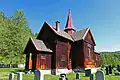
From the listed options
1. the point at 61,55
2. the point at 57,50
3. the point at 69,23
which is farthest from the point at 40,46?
the point at 69,23

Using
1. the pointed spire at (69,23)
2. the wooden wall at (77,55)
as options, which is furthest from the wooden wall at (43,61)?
the pointed spire at (69,23)

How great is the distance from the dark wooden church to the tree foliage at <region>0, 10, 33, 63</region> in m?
12.5

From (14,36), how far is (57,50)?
18.1 metres

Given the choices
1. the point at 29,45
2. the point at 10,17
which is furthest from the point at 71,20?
the point at 10,17

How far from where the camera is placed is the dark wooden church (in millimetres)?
26297

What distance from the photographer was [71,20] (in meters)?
38.1

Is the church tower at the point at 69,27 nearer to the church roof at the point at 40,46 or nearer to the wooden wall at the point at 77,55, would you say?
the wooden wall at the point at 77,55

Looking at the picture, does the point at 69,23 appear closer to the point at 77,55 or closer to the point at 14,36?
the point at 77,55

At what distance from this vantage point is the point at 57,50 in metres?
27.3

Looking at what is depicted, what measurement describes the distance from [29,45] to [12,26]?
1708 centimetres

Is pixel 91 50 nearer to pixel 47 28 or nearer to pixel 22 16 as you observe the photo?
pixel 47 28

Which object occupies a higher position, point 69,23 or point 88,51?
point 69,23

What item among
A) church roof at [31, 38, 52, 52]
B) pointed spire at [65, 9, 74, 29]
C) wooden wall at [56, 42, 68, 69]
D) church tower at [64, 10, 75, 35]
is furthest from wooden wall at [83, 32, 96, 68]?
church roof at [31, 38, 52, 52]

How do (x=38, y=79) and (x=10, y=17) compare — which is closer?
(x=38, y=79)
